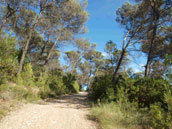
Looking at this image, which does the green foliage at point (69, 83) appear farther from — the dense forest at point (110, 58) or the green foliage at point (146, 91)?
the green foliage at point (146, 91)

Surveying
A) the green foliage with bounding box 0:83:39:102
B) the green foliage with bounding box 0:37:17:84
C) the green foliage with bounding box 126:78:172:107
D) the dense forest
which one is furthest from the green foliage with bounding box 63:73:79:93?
the green foliage with bounding box 126:78:172:107

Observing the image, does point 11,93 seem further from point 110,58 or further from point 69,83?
point 110,58

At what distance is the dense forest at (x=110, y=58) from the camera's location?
3.09 meters

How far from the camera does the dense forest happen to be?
10.2 feet

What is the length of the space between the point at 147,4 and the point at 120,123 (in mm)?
7740

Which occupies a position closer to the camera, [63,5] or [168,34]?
[168,34]

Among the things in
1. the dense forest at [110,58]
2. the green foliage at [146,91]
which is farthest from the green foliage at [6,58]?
the green foliage at [146,91]

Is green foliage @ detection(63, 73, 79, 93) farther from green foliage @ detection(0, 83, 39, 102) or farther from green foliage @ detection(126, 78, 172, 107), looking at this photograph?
green foliage @ detection(126, 78, 172, 107)

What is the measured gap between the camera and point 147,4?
7207 millimetres

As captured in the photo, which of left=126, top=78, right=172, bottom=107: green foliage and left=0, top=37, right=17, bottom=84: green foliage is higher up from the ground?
left=0, top=37, right=17, bottom=84: green foliage

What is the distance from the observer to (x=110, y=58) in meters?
17.3

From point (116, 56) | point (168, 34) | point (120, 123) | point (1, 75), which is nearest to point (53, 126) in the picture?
point (120, 123)

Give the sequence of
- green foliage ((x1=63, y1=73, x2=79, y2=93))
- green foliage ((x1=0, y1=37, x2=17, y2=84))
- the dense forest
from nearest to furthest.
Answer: the dense forest → green foliage ((x1=0, y1=37, x2=17, y2=84)) → green foliage ((x1=63, y1=73, x2=79, y2=93))

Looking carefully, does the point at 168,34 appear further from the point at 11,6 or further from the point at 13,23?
the point at 13,23
